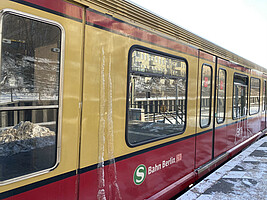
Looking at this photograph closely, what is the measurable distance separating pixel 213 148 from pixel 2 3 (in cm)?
439

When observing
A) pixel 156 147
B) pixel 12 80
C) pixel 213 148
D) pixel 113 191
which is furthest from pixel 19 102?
pixel 213 148

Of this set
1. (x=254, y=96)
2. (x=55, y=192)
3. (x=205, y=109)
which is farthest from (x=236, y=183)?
(x=254, y=96)

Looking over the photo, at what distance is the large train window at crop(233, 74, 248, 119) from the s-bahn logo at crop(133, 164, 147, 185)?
393cm

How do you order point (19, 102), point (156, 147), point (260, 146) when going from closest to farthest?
point (19, 102) → point (156, 147) → point (260, 146)

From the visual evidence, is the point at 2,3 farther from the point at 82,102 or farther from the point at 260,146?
the point at 260,146

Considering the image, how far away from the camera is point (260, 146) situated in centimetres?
700

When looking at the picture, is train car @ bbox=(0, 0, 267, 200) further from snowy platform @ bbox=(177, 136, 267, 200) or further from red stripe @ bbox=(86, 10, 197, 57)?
snowy platform @ bbox=(177, 136, 267, 200)

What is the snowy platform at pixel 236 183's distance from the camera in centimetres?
350

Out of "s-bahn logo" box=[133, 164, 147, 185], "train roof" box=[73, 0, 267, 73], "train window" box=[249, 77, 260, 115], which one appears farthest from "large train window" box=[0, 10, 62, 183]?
"train window" box=[249, 77, 260, 115]

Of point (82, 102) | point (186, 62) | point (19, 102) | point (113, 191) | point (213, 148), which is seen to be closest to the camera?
point (19, 102)

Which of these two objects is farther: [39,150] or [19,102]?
[39,150]

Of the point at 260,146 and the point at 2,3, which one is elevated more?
the point at 2,3

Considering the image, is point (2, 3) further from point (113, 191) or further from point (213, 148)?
point (213, 148)

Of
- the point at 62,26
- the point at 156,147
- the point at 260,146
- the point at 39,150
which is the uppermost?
the point at 62,26
